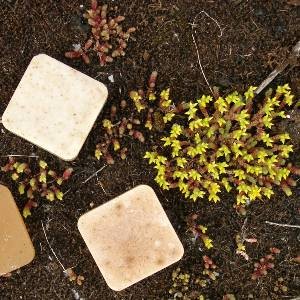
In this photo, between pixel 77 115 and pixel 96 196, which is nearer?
pixel 77 115

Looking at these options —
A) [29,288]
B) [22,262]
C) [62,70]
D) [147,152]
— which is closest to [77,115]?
[62,70]

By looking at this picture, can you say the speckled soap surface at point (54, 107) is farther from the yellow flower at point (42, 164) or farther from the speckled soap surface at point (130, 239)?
the speckled soap surface at point (130, 239)

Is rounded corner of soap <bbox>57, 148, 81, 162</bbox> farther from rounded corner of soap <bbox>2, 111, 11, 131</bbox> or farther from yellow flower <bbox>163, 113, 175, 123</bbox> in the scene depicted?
yellow flower <bbox>163, 113, 175, 123</bbox>

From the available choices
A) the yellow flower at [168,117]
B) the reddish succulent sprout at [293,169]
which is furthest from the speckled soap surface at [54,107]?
the reddish succulent sprout at [293,169]

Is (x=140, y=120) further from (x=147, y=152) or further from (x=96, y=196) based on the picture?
(x=96, y=196)

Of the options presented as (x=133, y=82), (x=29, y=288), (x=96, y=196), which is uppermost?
(x=133, y=82)

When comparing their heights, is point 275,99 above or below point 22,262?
above

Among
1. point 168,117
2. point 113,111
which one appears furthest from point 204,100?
point 113,111
